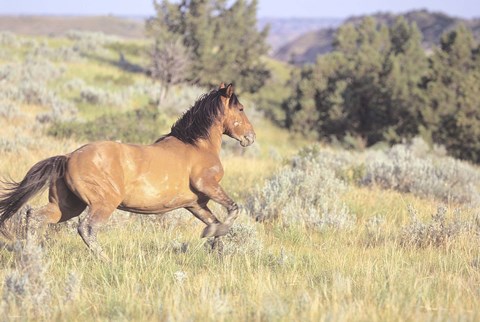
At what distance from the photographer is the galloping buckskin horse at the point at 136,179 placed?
454 centimetres

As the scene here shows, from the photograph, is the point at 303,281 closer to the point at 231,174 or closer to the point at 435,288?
the point at 435,288

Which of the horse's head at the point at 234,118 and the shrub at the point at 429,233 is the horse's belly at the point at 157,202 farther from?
the shrub at the point at 429,233

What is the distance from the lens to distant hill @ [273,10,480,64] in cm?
12838

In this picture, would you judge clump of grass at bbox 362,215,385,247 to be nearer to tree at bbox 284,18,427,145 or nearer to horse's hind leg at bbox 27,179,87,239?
horse's hind leg at bbox 27,179,87,239

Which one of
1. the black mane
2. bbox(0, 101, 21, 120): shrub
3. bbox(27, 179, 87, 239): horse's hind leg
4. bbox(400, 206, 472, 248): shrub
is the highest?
the black mane

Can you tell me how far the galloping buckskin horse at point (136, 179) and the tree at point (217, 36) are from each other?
71.9 ft

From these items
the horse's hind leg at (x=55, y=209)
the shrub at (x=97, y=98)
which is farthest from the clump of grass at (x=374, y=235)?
the shrub at (x=97, y=98)

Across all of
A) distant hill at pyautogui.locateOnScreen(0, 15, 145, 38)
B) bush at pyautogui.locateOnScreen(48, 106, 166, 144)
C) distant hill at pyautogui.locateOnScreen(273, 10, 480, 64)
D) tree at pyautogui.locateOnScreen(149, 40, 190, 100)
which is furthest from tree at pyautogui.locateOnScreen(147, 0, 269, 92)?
distant hill at pyautogui.locateOnScreen(0, 15, 145, 38)

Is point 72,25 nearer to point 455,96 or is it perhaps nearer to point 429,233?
point 455,96

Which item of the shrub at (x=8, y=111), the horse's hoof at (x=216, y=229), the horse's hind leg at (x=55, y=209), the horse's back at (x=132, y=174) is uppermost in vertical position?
the horse's back at (x=132, y=174)

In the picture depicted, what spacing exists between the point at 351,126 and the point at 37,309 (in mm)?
22377

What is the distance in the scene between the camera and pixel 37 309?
3457mm

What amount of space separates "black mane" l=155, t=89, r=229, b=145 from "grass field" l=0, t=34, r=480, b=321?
1.10 metres

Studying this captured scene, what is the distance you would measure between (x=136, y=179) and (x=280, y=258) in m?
1.52
